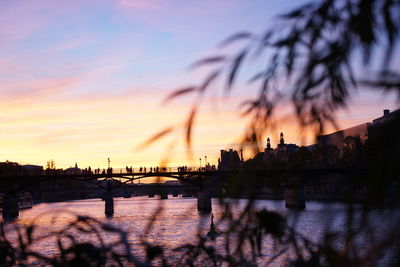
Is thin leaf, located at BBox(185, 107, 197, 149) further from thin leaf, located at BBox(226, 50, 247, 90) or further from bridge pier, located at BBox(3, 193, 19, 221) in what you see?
bridge pier, located at BBox(3, 193, 19, 221)

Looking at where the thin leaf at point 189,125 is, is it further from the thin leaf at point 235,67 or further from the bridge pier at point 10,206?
the bridge pier at point 10,206

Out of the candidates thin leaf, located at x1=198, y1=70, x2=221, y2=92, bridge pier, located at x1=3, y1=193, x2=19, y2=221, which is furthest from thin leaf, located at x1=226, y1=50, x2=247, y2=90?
bridge pier, located at x1=3, y1=193, x2=19, y2=221

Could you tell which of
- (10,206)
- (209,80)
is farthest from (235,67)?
(10,206)

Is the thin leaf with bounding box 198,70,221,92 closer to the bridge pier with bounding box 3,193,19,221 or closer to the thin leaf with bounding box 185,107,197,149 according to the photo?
the thin leaf with bounding box 185,107,197,149

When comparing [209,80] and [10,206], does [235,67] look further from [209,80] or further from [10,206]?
[10,206]

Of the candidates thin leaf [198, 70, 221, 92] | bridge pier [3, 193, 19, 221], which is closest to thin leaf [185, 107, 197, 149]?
thin leaf [198, 70, 221, 92]

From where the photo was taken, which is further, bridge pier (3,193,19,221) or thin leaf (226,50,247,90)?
bridge pier (3,193,19,221)

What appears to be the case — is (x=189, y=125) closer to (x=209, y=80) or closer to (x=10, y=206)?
(x=209, y=80)

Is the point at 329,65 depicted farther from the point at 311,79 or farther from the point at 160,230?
the point at 160,230

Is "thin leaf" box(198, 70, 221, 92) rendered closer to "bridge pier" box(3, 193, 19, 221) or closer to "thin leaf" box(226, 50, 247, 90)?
"thin leaf" box(226, 50, 247, 90)

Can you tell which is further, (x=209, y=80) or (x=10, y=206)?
(x=10, y=206)

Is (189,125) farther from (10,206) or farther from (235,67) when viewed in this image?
(10,206)

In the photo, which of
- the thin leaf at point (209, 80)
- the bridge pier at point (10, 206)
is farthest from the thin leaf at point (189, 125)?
the bridge pier at point (10, 206)

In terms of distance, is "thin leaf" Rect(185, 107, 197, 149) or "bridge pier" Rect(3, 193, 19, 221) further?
"bridge pier" Rect(3, 193, 19, 221)
